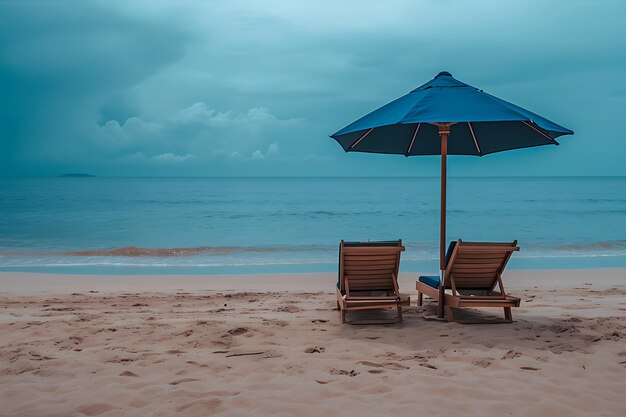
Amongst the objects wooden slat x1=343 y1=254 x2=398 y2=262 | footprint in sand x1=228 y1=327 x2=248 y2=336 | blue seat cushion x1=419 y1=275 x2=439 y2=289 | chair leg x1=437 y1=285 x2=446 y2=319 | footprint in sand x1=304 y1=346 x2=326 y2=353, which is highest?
wooden slat x1=343 y1=254 x2=398 y2=262

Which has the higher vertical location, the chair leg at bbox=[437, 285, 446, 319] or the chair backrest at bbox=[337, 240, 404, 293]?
the chair backrest at bbox=[337, 240, 404, 293]

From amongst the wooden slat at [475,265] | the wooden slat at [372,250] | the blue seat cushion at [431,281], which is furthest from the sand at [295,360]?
the wooden slat at [372,250]

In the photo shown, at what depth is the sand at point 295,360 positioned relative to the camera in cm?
325

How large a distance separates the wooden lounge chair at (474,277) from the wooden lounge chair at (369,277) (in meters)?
0.46

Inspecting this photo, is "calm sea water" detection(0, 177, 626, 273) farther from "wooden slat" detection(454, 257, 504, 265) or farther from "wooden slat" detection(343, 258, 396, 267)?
"wooden slat" detection(454, 257, 504, 265)

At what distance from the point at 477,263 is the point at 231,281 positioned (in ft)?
16.2

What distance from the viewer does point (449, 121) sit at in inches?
177

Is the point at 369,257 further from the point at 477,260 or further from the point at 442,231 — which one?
the point at 477,260

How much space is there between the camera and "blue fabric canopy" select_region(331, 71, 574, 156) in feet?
15.2

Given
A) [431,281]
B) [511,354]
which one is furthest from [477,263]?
[511,354]

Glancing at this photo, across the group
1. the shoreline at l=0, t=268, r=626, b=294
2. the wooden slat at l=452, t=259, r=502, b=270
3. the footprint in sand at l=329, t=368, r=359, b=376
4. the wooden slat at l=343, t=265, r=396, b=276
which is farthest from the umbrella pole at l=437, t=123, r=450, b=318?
the shoreline at l=0, t=268, r=626, b=294

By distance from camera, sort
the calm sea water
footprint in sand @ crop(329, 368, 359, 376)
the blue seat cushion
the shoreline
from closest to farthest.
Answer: footprint in sand @ crop(329, 368, 359, 376)
the blue seat cushion
the shoreline
the calm sea water

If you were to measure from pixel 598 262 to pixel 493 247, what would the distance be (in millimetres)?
8962

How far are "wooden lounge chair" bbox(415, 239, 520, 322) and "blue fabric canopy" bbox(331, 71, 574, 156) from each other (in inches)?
49.2
